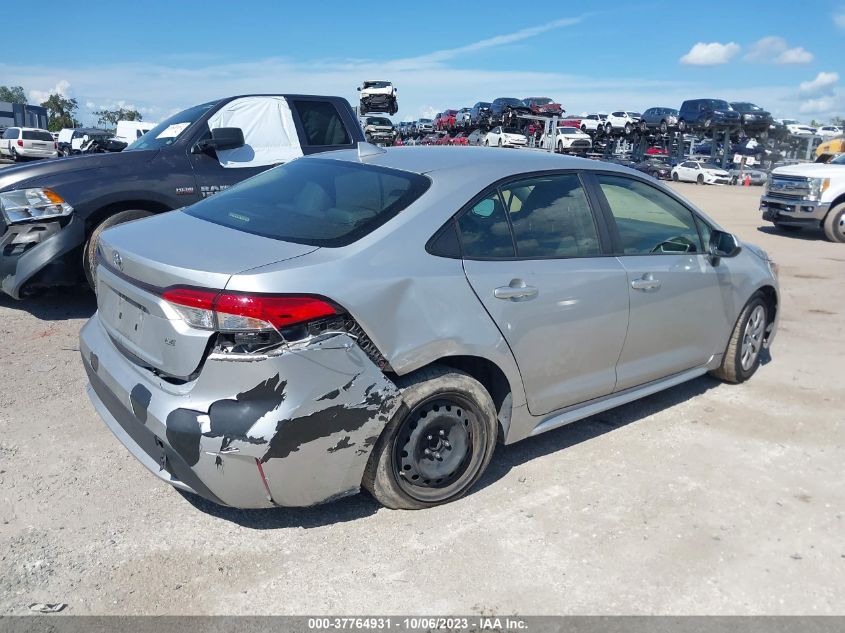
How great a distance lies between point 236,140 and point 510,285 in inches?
155

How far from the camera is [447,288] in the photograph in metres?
3.05

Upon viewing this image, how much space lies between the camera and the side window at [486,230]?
3.23 metres

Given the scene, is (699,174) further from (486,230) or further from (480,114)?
(486,230)

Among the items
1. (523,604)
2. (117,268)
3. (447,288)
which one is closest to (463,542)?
(523,604)

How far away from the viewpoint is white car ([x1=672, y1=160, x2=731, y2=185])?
125 feet

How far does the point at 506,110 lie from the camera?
41594 mm

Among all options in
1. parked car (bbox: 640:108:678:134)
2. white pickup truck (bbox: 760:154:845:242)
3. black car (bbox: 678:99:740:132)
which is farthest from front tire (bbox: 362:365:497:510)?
parked car (bbox: 640:108:678:134)

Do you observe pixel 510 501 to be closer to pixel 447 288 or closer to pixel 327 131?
pixel 447 288

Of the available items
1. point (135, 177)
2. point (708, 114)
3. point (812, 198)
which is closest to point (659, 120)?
point (708, 114)

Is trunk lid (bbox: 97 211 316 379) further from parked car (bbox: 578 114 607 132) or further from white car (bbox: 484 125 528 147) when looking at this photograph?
parked car (bbox: 578 114 607 132)

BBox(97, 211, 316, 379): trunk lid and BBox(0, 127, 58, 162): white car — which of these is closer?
BBox(97, 211, 316, 379): trunk lid

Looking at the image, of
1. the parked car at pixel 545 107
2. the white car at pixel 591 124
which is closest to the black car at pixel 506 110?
the parked car at pixel 545 107

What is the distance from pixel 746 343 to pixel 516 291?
256 centimetres

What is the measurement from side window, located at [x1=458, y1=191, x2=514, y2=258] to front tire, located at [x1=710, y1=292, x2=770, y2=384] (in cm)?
228
